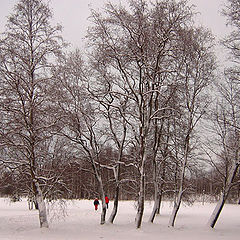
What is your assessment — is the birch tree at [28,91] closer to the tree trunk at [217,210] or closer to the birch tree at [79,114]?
the birch tree at [79,114]

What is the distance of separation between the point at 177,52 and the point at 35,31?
6992 mm

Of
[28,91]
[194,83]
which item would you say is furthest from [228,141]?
[28,91]

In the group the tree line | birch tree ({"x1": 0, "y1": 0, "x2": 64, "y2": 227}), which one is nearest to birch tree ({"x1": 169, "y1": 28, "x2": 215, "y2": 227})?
the tree line

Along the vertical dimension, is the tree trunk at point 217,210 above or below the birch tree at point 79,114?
below

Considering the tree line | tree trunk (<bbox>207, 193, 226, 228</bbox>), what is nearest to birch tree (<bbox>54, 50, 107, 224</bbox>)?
the tree line

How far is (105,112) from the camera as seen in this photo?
16219mm

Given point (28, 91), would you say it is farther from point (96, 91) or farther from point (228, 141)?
point (228, 141)

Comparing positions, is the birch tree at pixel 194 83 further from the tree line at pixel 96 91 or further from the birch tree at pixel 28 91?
the birch tree at pixel 28 91

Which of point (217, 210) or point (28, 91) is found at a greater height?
point (28, 91)

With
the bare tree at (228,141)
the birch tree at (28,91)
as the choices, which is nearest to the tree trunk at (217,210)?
the bare tree at (228,141)

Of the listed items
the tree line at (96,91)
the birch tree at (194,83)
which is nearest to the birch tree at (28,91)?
the tree line at (96,91)

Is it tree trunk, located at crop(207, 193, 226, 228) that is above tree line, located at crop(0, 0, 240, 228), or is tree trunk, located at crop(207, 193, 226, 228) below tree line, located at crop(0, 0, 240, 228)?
below

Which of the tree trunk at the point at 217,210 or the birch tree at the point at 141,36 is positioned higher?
the birch tree at the point at 141,36

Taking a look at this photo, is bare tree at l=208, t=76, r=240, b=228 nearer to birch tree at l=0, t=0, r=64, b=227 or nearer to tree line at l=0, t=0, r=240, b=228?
tree line at l=0, t=0, r=240, b=228
